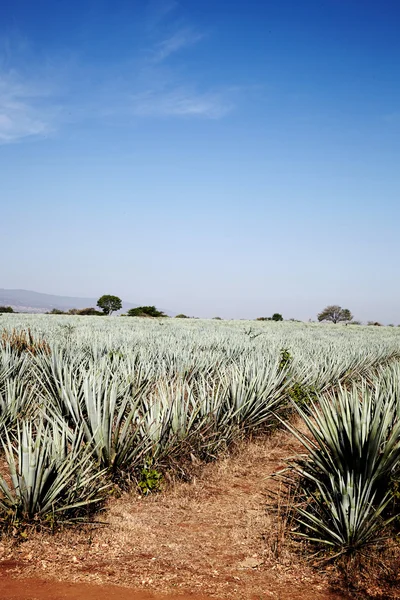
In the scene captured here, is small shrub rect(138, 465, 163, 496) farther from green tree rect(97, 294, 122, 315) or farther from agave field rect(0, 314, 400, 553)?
green tree rect(97, 294, 122, 315)

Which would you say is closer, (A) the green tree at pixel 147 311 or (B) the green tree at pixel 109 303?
(A) the green tree at pixel 147 311

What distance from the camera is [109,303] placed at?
6969cm

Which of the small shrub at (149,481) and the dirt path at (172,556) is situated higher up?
the small shrub at (149,481)

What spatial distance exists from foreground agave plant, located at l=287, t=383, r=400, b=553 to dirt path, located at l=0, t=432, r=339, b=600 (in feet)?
0.98

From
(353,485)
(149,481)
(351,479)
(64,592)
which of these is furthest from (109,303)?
(64,592)

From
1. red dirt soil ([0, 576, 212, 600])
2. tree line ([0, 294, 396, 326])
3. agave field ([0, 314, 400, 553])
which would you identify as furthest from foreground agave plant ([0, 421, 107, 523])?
tree line ([0, 294, 396, 326])

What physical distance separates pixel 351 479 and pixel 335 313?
81104mm

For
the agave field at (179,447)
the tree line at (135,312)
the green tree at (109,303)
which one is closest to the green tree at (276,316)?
the tree line at (135,312)

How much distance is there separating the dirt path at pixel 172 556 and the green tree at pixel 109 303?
216 feet

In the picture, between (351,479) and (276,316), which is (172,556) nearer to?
(351,479)

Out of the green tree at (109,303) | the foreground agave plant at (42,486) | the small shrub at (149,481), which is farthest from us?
the green tree at (109,303)

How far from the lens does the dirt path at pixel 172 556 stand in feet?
8.83

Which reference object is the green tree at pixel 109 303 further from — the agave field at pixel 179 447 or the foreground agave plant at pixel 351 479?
the foreground agave plant at pixel 351 479

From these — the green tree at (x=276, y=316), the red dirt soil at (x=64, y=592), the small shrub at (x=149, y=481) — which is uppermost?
the green tree at (x=276, y=316)
